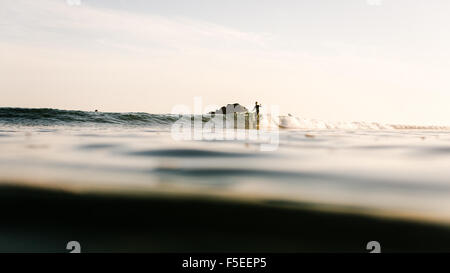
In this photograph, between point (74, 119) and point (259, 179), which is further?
point (74, 119)

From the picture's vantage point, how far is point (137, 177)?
2.04 meters

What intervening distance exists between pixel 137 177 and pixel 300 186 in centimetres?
100

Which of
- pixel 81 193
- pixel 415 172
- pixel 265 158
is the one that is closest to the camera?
pixel 81 193

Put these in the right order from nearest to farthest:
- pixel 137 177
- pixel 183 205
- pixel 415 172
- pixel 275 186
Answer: pixel 183 205
pixel 275 186
pixel 137 177
pixel 415 172

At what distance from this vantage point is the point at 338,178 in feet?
6.97

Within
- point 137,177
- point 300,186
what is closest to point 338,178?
point 300,186

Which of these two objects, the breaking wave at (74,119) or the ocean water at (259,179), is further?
the breaking wave at (74,119)

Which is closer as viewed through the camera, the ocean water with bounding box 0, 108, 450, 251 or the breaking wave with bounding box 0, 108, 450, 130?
the ocean water with bounding box 0, 108, 450, 251

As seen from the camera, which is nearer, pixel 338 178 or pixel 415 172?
pixel 338 178

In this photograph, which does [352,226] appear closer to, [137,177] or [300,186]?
[300,186]
